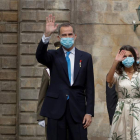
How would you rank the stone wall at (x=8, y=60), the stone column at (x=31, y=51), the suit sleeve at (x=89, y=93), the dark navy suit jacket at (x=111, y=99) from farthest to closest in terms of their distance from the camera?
the stone wall at (x=8, y=60) < the stone column at (x=31, y=51) < the dark navy suit jacket at (x=111, y=99) < the suit sleeve at (x=89, y=93)

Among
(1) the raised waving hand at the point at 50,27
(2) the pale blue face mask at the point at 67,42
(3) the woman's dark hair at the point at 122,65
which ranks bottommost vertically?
(3) the woman's dark hair at the point at 122,65

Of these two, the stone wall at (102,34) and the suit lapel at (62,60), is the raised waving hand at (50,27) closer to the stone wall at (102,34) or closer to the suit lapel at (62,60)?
the suit lapel at (62,60)

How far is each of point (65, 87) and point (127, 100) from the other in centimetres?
107

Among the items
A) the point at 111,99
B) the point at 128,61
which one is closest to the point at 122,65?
the point at 128,61

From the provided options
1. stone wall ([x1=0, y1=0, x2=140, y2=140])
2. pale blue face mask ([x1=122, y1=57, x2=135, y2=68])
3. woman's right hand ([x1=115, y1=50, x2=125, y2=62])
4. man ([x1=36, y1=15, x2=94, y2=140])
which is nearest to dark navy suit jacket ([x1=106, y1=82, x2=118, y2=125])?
pale blue face mask ([x1=122, y1=57, x2=135, y2=68])

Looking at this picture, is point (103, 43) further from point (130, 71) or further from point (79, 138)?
point (79, 138)

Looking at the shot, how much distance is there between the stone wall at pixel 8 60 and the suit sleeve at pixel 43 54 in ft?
19.5

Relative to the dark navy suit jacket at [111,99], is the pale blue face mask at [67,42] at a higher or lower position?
higher

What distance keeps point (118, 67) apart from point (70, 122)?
124cm

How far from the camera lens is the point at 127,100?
21.2 ft

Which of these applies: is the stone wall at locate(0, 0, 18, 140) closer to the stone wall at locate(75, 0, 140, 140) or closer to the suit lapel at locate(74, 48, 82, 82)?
the stone wall at locate(75, 0, 140, 140)

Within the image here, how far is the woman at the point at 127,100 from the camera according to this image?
6398mm

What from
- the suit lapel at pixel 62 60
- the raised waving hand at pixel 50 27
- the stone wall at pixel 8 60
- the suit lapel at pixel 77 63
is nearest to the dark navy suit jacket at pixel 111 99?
the suit lapel at pixel 77 63

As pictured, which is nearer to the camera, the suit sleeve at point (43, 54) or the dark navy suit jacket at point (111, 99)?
the suit sleeve at point (43, 54)
